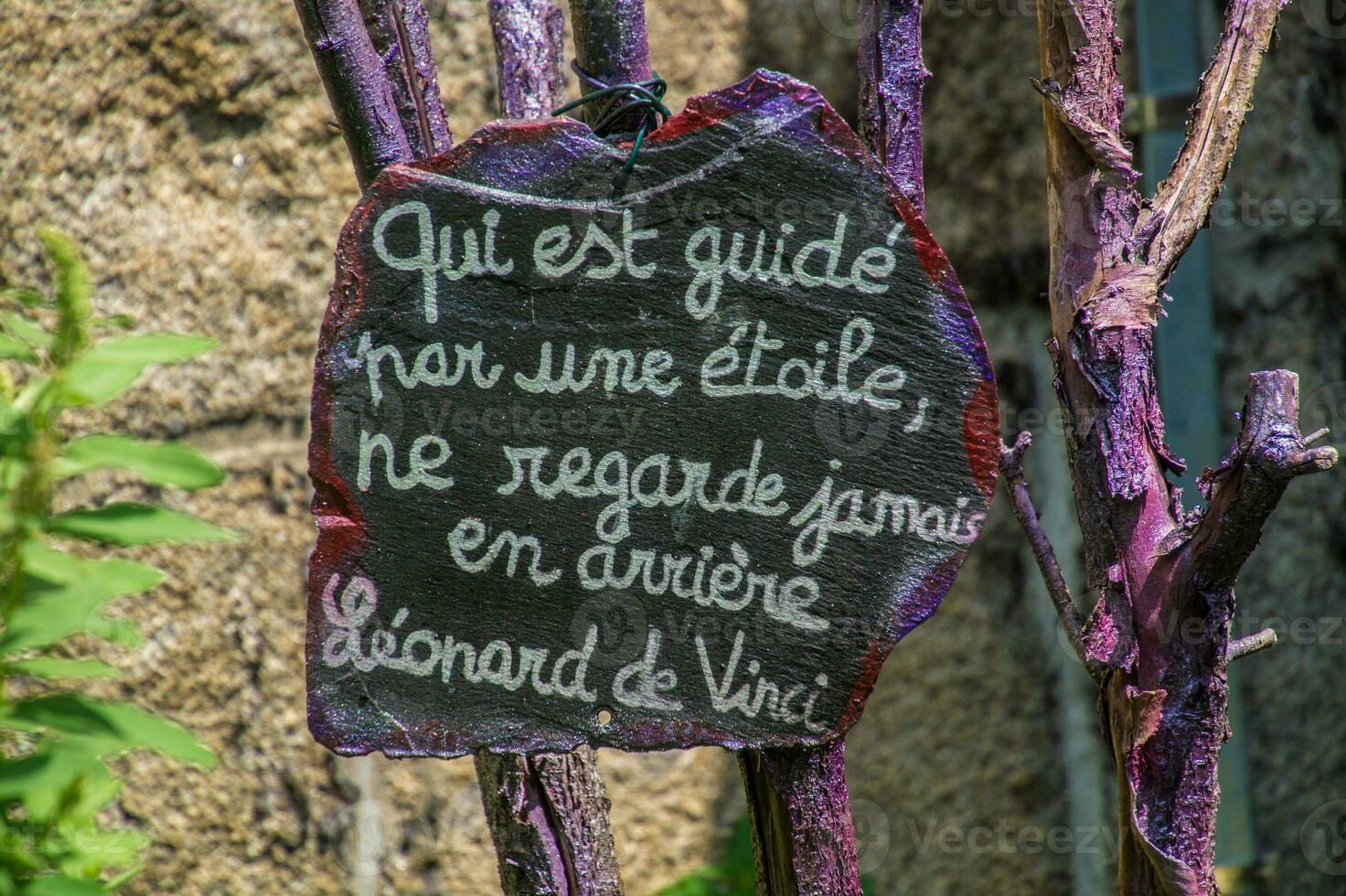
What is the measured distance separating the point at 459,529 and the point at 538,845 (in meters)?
0.35

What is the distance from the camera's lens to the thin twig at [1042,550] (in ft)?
3.45

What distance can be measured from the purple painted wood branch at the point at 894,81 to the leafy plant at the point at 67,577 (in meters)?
0.64

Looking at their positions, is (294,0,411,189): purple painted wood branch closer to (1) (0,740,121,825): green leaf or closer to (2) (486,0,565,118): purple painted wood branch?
(2) (486,0,565,118): purple painted wood branch

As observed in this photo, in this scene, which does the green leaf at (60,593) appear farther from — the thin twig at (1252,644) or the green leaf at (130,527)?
the thin twig at (1252,644)

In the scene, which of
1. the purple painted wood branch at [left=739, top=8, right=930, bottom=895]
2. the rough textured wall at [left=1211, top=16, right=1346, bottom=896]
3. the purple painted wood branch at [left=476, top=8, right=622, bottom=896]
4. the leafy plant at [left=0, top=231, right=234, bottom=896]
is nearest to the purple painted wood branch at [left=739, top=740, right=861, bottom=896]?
the purple painted wood branch at [left=739, top=8, right=930, bottom=895]

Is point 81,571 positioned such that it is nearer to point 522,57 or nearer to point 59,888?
point 59,888

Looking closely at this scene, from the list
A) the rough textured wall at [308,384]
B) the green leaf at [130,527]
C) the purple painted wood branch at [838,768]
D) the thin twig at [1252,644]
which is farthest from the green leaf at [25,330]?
the thin twig at [1252,644]

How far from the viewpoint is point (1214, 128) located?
1056mm

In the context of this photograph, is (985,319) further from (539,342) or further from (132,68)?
(132,68)

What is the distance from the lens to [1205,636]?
0.99 metres

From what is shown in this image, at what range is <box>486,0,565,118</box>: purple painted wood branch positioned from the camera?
3.84 feet

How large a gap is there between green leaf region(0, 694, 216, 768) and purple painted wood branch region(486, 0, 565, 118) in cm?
73

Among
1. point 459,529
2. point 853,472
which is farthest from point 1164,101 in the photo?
point 459,529

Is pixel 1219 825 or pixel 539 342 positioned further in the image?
pixel 1219 825
